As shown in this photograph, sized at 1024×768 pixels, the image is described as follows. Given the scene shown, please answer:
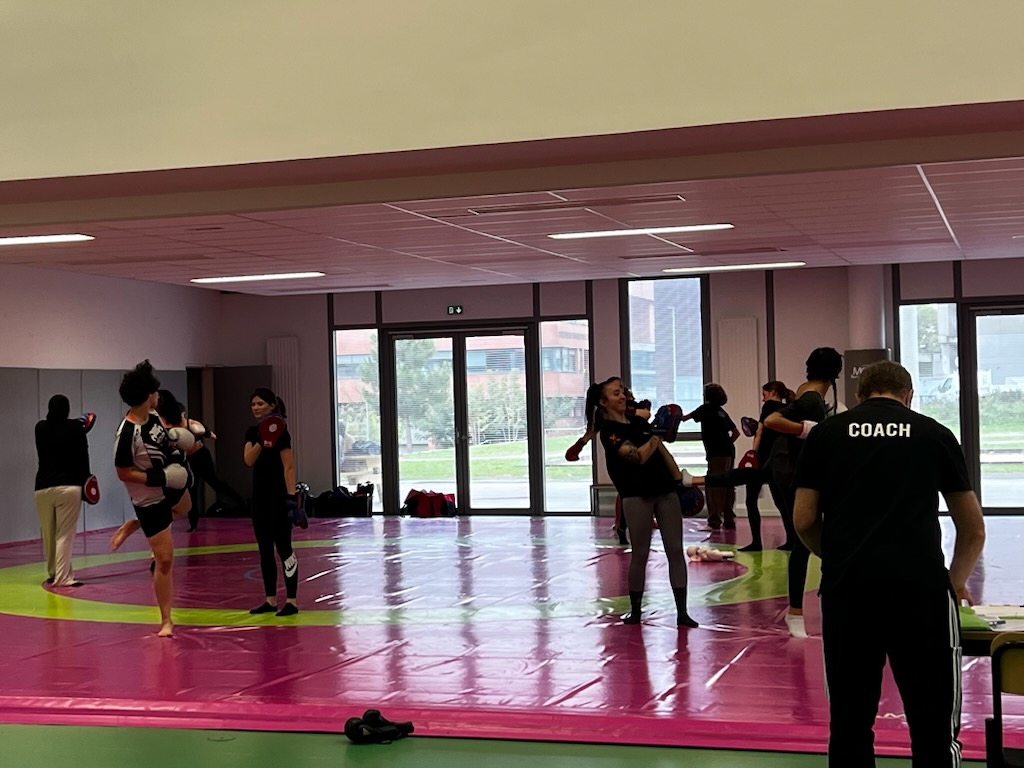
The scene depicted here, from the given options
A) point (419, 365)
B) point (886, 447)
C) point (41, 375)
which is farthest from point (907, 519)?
point (419, 365)

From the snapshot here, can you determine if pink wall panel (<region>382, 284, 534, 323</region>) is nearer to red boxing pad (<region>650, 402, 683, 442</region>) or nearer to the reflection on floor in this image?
the reflection on floor

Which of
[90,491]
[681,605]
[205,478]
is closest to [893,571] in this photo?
[681,605]

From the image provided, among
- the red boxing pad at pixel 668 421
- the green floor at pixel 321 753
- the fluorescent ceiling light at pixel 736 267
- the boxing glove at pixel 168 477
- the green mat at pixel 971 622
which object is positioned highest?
the fluorescent ceiling light at pixel 736 267

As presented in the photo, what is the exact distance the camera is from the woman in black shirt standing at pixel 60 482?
30.9 feet

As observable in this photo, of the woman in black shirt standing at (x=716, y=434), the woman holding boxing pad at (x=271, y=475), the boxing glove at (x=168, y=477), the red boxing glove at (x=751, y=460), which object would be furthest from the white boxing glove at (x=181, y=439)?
the woman in black shirt standing at (x=716, y=434)

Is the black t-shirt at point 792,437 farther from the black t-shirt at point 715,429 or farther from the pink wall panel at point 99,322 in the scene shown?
the pink wall panel at point 99,322

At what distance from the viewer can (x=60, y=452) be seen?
374 inches

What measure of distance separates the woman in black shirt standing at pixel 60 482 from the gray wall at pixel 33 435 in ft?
10.6

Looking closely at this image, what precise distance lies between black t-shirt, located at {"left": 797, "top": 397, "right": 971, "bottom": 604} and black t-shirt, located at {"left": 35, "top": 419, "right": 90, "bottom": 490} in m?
7.36

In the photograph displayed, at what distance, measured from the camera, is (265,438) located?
7.36 metres

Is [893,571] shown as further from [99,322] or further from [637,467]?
[99,322]

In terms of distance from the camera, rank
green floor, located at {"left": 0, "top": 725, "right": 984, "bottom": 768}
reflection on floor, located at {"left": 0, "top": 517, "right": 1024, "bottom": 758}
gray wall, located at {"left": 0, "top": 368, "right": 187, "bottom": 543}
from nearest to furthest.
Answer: green floor, located at {"left": 0, "top": 725, "right": 984, "bottom": 768} → reflection on floor, located at {"left": 0, "top": 517, "right": 1024, "bottom": 758} → gray wall, located at {"left": 0, "top": 368, "right": 187, "bottom": 543}

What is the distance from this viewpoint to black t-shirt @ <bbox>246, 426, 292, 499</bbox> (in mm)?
7418

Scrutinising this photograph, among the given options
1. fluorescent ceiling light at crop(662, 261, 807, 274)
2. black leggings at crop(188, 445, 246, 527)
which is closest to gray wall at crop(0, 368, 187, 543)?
black leggings at crop(188, 445, 246, 527)
